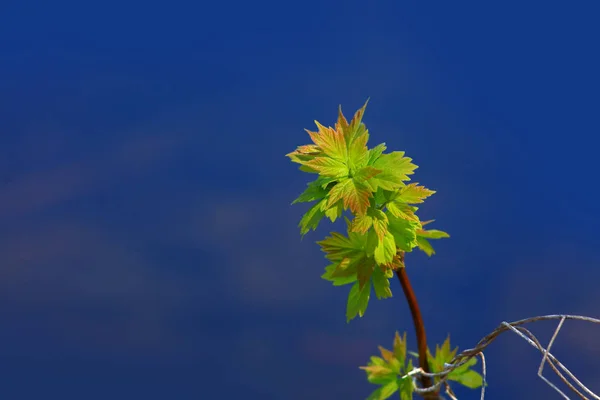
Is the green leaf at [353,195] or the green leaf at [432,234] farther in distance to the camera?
the green leaf at [432,234]

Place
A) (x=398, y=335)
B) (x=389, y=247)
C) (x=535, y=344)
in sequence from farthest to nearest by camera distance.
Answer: (x=398, y=335) → (x=389, y=247) → (x=535, y=344)

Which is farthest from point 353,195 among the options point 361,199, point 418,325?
point 418,325

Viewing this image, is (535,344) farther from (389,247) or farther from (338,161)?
(338,161)

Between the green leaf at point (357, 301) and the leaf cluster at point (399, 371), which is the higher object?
the green leaf at point (357, 301)

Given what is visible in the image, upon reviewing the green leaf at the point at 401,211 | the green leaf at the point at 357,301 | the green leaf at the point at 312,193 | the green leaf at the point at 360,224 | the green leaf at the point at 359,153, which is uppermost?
the green leaf at the point at 359,153

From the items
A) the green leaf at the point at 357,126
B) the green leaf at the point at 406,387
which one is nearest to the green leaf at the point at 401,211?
the green leaf at the point at 357,126

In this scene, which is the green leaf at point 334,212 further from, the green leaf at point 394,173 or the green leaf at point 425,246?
the green leaf at point 425,246

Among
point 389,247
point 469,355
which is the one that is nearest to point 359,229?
point 389,247
